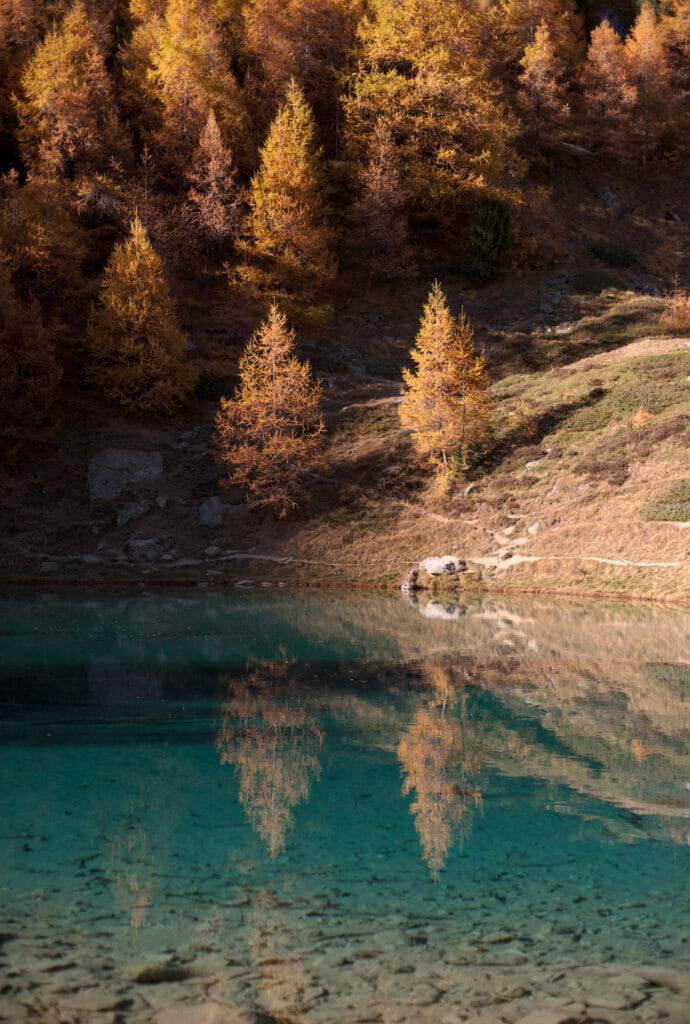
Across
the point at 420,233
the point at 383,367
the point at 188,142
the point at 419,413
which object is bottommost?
the point at 419,413

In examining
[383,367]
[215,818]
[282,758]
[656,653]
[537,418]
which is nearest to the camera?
[215,818]

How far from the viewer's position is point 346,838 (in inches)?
267

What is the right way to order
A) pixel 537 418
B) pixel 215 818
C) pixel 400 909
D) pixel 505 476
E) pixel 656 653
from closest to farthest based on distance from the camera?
1. pixel 400 909
2. pixel 215 818
3. pixel 656 653
4. pixel 505 476
5. pixel 537 418

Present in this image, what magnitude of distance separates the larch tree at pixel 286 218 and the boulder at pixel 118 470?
16139 mm

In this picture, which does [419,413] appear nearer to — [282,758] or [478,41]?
[282,758]

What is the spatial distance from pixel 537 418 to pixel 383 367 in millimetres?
11964

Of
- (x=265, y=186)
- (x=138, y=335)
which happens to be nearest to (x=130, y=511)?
(x=138, y=335)

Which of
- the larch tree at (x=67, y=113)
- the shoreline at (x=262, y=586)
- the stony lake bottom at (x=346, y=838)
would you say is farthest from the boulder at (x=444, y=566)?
the larch tree at (x=67, y=113)

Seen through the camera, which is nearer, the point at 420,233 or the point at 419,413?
the point at 419,413

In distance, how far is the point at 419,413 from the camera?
30.1 metres

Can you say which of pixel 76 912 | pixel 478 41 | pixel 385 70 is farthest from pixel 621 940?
pixel 478 41

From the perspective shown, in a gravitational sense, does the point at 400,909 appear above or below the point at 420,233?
below

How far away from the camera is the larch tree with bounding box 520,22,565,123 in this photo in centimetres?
5784

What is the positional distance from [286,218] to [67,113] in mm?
13107
